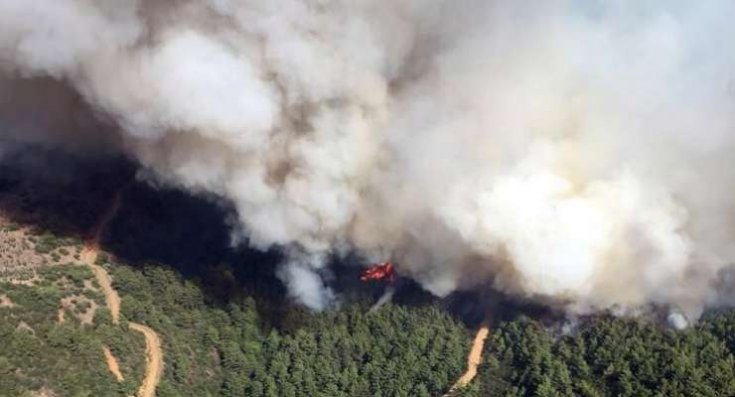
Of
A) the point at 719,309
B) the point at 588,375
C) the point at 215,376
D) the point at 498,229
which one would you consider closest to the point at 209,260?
the point at 215,376

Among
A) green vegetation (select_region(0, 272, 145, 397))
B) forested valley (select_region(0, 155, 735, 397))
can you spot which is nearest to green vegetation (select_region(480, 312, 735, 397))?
forested valley (select_region(0, 155, 735, 397))

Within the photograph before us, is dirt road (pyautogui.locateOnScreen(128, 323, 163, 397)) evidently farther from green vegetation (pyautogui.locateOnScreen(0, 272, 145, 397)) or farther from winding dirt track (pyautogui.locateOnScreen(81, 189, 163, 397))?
green vegetation (pyautogui.locateOnScreen(0, 272, 145, 397))

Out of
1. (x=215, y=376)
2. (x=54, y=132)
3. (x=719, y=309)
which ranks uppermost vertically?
(x=54, y=132)

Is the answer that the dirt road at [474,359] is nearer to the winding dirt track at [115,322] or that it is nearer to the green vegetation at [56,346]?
the winding dirt track at [115,322]

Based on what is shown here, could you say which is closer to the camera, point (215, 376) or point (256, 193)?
point (256, 193)

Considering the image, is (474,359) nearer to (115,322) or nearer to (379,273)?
(379,273)

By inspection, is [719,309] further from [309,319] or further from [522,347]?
[309,319]
